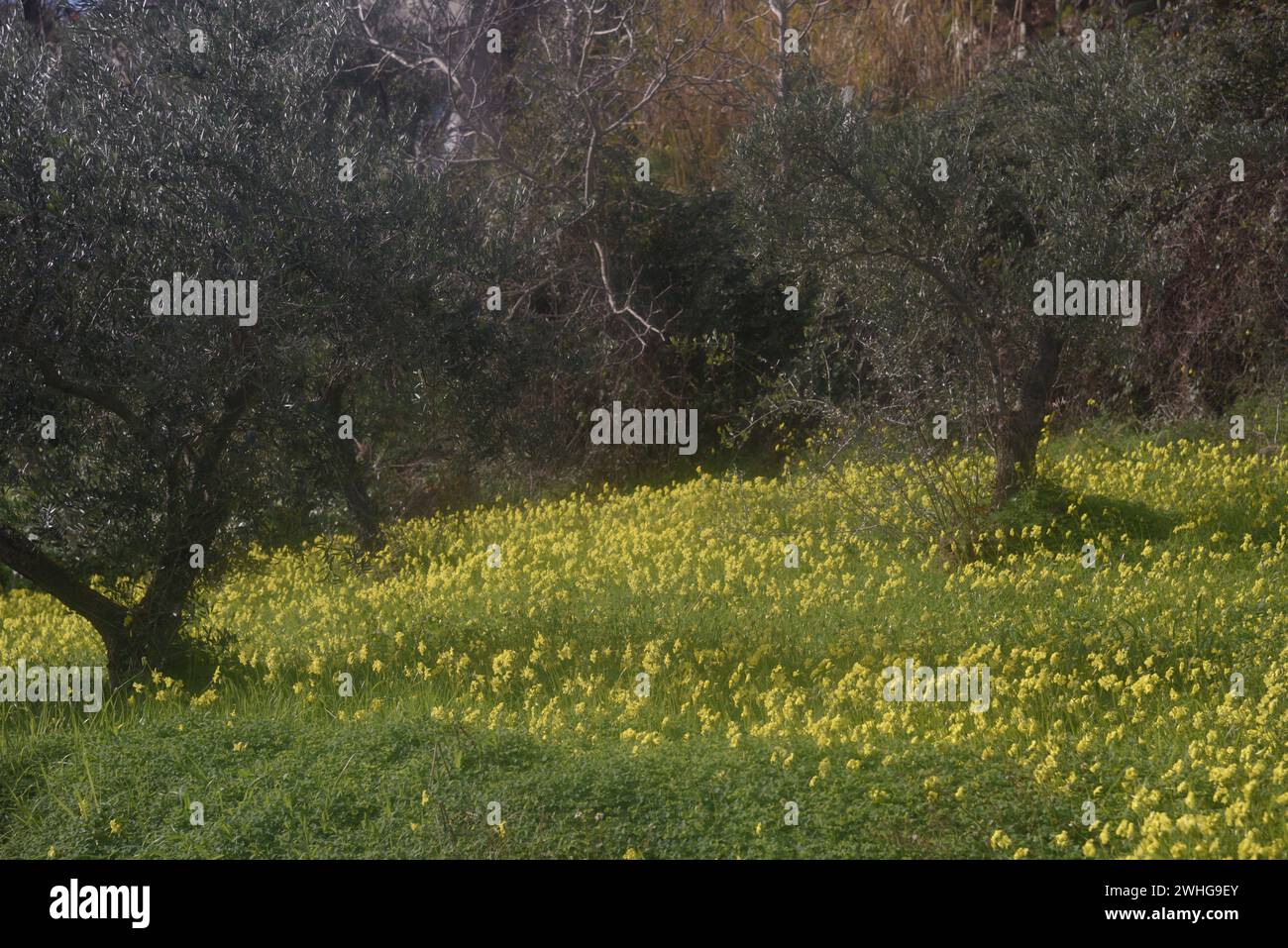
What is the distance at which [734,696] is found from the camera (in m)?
7.59

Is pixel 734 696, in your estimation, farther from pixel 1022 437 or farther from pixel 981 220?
pixel 981 220

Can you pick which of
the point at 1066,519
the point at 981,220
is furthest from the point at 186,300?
the point at 1066,519

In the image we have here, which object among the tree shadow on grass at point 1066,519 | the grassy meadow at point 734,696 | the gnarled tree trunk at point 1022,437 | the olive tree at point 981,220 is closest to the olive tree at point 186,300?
the grassy meadow at point 734,696

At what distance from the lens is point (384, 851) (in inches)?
222

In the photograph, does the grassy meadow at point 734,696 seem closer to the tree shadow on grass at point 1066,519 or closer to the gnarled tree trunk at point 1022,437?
the tree shadow on grass at point 1066,519

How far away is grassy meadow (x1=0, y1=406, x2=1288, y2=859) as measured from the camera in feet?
18.4

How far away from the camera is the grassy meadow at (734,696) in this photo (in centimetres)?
562

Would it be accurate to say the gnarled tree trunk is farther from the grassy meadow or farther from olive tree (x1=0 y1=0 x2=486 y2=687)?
olive tree (x1=0 y1=0 x2=486 y2=687)

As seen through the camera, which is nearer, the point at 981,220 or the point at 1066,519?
the point at 1066,519

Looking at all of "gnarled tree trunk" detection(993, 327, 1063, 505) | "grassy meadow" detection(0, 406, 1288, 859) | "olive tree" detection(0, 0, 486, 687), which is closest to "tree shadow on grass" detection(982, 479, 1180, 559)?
"grassy meadow" detection(0, 406, 1288, 859)

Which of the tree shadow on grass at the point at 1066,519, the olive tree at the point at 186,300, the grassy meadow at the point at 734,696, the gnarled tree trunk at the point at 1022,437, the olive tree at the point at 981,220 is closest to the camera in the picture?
the grassy meadow at the point at 734,696

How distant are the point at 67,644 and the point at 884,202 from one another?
7.45 meters
